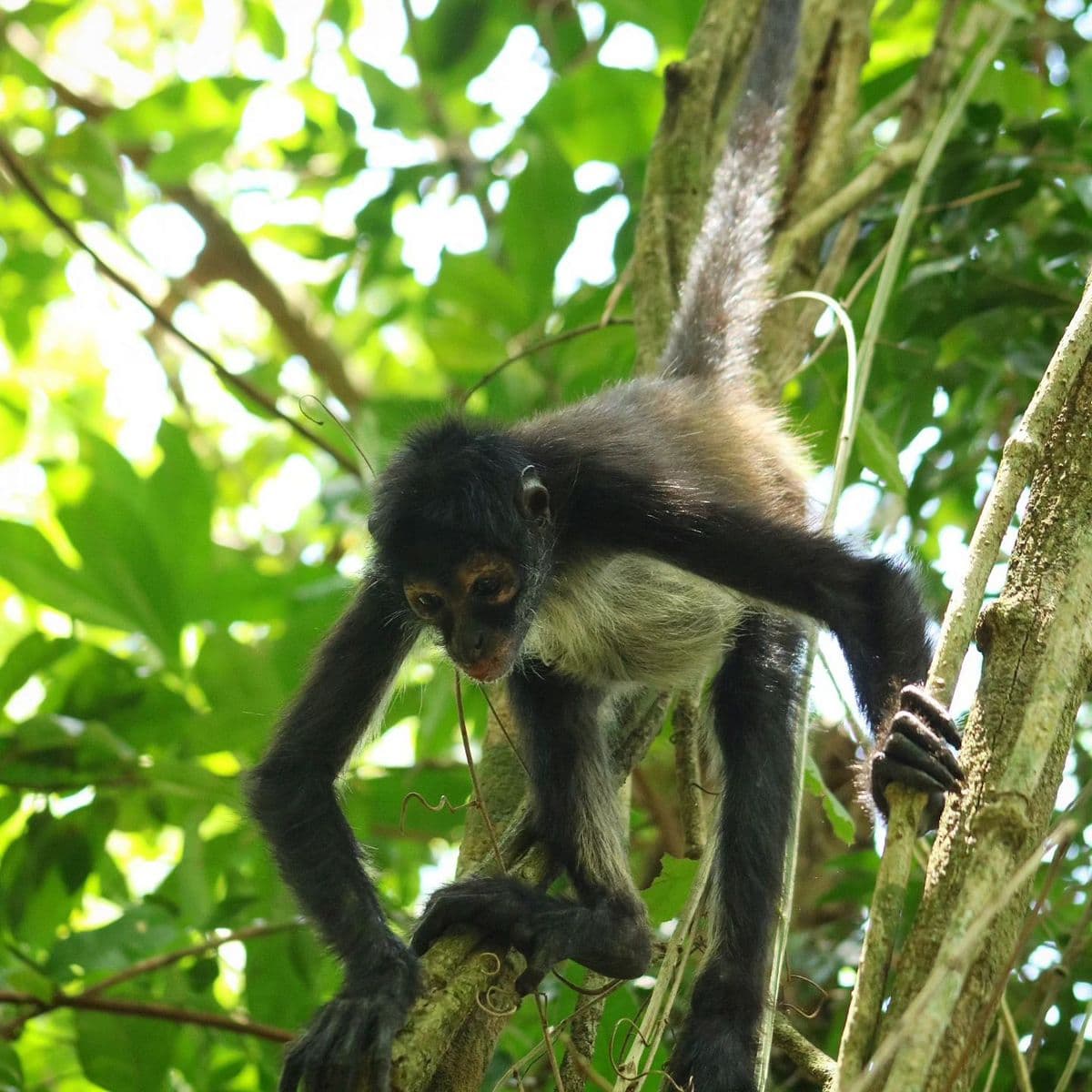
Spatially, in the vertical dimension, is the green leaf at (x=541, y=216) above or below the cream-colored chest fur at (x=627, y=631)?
above

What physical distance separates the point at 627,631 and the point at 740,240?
1418 millimetres

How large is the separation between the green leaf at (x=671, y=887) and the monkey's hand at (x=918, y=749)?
637 millimetres

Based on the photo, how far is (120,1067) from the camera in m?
3.42

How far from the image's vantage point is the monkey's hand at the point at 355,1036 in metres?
2.64

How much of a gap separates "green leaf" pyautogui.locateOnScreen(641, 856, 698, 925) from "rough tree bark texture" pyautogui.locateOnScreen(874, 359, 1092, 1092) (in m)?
1.38

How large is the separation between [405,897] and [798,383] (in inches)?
98.4

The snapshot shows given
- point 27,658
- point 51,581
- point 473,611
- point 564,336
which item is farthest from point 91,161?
point 473,611

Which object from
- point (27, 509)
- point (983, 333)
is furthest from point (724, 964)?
point (27, 509)

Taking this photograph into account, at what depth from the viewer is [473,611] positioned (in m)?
3.72

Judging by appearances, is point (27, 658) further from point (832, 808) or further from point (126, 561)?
point (832, 808)

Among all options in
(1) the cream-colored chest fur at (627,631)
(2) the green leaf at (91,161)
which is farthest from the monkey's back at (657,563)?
(2) the green leaf at (91,161)

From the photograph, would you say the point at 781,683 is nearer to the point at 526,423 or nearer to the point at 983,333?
the point at 526,423

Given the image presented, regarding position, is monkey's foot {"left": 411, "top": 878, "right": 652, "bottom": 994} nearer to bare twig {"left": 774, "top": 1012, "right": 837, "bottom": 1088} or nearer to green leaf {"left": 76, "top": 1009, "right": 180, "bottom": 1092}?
bare twig {"left": 774, "top": 1012, "right": 837, "bottom": 1088}

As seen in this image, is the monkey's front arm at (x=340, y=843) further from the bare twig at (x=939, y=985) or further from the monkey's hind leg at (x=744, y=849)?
the bare twig at (x=939, y=985)
